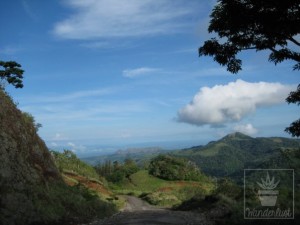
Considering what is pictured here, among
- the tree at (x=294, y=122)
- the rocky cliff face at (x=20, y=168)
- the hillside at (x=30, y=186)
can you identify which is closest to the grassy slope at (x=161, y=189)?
the hillside at (x=30, y=186)

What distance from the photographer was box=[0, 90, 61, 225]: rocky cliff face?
18906 mm

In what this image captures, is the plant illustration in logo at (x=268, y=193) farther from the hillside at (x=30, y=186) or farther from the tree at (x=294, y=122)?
the hillside at (x=30, y=186)

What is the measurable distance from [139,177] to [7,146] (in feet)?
197

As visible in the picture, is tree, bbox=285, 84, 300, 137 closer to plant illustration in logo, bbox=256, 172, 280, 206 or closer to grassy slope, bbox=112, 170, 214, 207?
plant illustration in logo, bbox=256, 172, 280, 206

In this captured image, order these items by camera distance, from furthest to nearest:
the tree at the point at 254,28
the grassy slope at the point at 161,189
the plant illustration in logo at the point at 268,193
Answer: the grassy slope at the point at 161,189
the plant illustration in logo at the point at 268,193
the tree at the point at 254,28

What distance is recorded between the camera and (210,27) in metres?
16.6

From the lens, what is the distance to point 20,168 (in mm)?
22438

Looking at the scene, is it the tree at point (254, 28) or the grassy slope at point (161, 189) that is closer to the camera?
the tree at point (254, 28)

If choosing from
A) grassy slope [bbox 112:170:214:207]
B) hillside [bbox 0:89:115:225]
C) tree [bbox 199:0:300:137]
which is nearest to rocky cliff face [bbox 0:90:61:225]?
hillside [bbox 0:89:115:225]

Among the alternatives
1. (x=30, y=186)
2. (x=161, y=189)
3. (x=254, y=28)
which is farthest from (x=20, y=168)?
(x=161, y=189)

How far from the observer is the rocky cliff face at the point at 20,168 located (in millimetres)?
18906

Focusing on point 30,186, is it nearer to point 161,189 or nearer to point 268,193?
point 268,193

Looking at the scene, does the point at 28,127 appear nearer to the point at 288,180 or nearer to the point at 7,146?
the point at 7,146

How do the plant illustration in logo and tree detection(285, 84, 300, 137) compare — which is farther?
the plant illustration in logo
